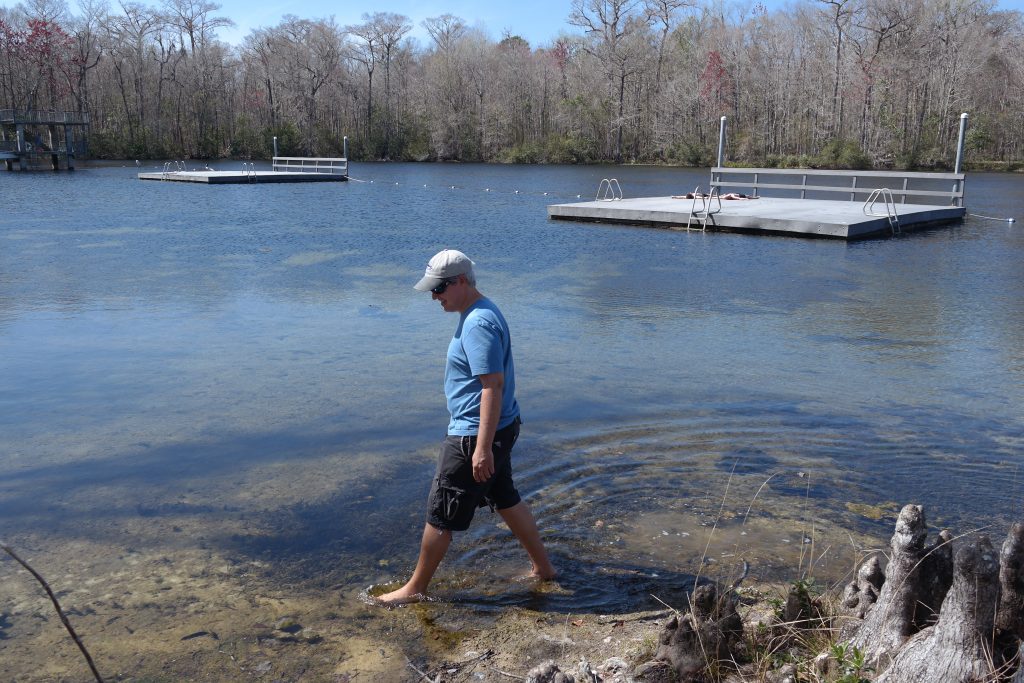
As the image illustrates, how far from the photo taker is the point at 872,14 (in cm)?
6262

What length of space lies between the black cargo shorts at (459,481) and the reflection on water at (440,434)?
0.49 metres

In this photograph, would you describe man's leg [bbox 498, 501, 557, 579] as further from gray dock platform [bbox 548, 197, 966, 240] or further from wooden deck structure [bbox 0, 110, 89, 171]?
wooden deck structure [bbox 0, 110, 89, 171]

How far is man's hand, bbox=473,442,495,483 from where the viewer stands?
12.5 feet

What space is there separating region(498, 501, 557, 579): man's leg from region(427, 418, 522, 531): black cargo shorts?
0.21 metres

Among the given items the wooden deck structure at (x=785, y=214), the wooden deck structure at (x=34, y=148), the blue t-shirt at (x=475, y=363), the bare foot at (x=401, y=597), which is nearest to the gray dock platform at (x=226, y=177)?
the wooden deck structure at (x=34, y=148)

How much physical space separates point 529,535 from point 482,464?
2.07 ft

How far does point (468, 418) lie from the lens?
3930 mm

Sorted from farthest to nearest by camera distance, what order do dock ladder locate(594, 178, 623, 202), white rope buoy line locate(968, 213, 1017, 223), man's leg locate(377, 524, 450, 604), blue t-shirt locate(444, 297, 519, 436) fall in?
dock ladder locate(594, 178, 623, 202) → white rope buoy line locate(968, 213, 1017, 223) → man's leg locate(377, 524, 450, 604) → blue t-shirt locate(444, 297, 519, 436)

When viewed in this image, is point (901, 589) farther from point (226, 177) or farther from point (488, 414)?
point (226, 177)

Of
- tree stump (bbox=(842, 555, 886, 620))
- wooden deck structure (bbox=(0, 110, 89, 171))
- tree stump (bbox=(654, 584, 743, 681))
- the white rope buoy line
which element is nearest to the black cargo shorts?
tree stump (bbox=(654, 584, 743, 681))

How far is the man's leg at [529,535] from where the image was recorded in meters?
4.20

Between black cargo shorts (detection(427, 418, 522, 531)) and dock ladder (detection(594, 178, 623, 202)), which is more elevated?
dock ladder (detection(594, 178, 623, 202))

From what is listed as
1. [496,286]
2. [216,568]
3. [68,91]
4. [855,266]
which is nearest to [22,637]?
[216,568]

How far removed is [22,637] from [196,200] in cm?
2980
